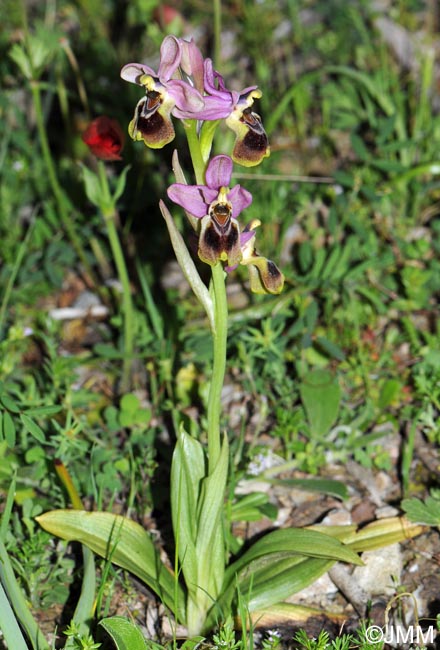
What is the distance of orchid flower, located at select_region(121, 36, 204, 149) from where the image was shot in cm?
199

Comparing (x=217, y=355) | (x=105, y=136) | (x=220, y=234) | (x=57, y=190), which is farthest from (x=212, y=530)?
(x=57, y=190)

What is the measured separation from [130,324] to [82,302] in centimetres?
74

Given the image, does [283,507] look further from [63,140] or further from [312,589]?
[63,140]

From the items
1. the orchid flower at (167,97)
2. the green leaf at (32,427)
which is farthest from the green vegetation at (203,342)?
the orchid flower at (167,97)

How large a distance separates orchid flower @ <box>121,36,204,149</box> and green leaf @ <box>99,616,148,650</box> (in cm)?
128

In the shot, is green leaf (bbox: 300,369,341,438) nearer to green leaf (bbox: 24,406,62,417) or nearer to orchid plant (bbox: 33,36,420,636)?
orchid plant (bbox: 33,36,420,636)

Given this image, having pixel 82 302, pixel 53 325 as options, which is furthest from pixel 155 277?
pixel 53 325

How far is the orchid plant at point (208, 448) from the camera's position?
2020 mm

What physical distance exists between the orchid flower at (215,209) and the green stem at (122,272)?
1.11 metres

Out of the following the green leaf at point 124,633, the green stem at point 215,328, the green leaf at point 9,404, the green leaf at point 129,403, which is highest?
the green stem at point 215,328

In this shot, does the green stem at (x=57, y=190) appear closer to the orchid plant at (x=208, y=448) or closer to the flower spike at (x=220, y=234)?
the orchid plant at (x=208, y=448)

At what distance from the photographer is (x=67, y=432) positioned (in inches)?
109

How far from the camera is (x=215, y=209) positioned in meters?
2.07

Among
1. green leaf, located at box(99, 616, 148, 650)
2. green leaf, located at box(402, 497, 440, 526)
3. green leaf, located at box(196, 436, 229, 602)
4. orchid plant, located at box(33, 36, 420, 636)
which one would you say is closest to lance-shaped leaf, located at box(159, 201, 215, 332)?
orchid plant, located at box(33, 36, 420, 636)
